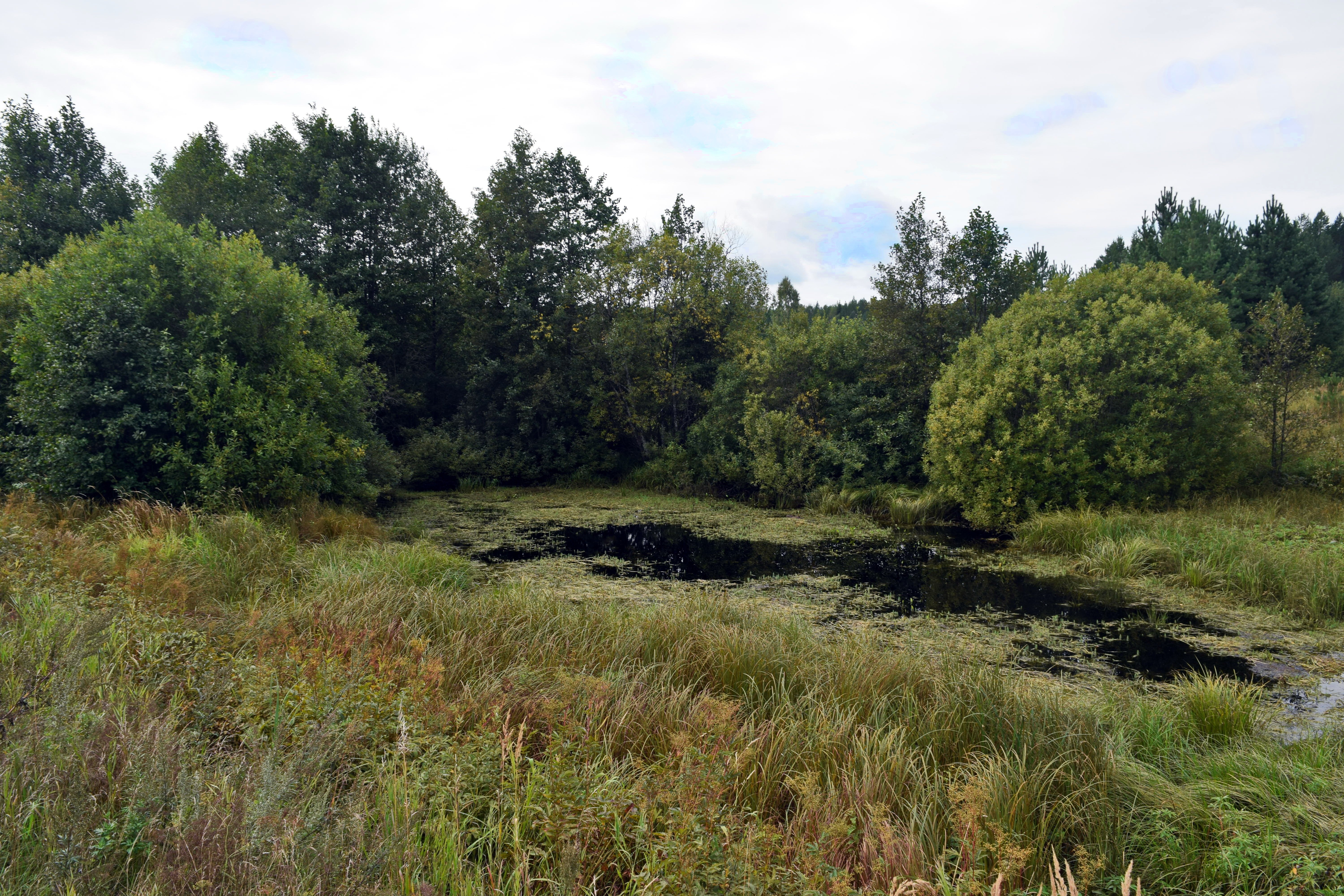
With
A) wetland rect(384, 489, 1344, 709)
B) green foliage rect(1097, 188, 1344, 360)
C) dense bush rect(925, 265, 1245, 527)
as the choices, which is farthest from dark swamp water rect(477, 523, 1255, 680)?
green foliage rect(1097, 188, 1344, 360)

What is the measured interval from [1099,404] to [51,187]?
30.3m

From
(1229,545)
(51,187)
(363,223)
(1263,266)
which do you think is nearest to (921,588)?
(1229,545)

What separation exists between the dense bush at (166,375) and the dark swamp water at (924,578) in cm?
412

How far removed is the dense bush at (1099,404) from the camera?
1231 cm

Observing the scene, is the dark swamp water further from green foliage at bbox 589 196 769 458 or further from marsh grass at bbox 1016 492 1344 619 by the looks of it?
green foliage at bbox 589 196 769 458

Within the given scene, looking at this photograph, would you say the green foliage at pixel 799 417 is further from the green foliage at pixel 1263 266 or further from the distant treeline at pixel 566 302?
the green foliage at pixel 1263 266

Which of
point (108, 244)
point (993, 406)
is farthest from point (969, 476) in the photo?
point (108, 244)

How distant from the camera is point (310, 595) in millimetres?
5992

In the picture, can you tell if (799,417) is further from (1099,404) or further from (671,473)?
(1099,404)

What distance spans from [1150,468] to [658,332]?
1419 centimetres

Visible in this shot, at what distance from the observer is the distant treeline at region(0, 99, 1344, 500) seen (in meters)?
18.1

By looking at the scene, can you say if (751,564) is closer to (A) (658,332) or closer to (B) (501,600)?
(B) (501,600)

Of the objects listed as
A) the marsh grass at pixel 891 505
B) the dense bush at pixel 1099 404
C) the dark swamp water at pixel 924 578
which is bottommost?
the dark swamp water at pixel 924 578

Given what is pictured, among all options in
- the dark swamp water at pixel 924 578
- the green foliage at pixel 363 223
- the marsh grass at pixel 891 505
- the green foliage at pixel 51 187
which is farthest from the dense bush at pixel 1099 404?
the green foliage at pixel 51 187
